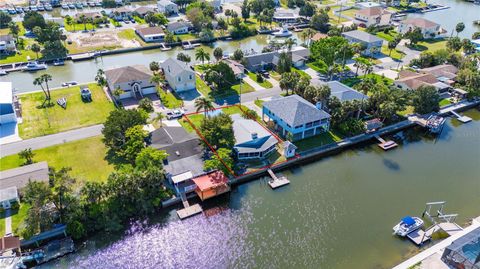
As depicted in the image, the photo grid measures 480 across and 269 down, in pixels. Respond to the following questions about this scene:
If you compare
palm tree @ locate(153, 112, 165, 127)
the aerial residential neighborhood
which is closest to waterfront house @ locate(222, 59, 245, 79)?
the aerial residential neighborhood

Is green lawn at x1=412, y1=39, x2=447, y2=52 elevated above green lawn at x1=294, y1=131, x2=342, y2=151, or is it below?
above

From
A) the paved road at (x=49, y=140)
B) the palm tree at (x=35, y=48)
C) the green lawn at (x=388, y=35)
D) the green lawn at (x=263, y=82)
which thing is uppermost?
the palm tree at (x=35, y=48)

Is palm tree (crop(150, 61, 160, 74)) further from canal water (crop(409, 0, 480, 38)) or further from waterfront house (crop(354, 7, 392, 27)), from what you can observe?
canal water (crop(409, 0, 480, 38))

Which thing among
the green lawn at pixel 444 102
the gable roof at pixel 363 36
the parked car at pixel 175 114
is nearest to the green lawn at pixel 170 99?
the parked car at pixel 175 114

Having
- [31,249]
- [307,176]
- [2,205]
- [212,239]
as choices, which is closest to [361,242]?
[307,176]

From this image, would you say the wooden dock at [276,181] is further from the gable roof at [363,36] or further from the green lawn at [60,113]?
the gable roof at [363,36]

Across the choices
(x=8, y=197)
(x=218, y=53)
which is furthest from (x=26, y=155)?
(x=218, y=53)
